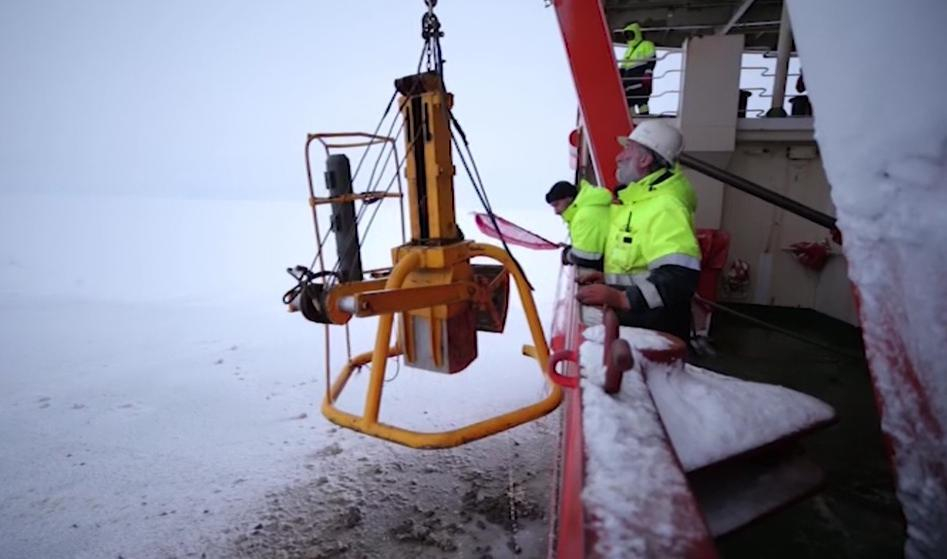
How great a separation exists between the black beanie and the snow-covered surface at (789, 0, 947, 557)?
255cm

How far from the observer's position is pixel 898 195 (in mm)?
751

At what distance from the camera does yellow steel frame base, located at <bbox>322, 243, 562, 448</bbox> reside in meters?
2.19

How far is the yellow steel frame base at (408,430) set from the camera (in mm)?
2191

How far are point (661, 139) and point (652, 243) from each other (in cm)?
54

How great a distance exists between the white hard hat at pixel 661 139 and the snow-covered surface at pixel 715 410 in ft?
3.70

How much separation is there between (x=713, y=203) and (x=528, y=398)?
9.60 feet

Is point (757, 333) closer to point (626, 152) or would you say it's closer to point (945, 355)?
point (626, 152)

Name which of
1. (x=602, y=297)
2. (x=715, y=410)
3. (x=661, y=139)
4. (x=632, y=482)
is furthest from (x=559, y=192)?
(x=632, y=482)

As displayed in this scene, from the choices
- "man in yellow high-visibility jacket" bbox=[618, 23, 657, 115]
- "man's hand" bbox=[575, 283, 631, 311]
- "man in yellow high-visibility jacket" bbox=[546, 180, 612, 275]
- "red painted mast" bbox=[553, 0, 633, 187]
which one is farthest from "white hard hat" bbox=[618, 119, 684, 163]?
"man in yellow high-visibility jacket" bbox=[618, 23, 657, 115]

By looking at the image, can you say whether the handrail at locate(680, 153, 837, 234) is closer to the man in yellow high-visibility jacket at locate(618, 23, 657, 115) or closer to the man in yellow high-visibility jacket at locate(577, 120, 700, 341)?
the man in yellow high-visibility jacket at locate(577, 120, 700, 341)

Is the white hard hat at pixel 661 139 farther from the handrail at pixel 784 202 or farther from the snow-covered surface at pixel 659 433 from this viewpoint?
the snow-covered surface at pixel 659 433

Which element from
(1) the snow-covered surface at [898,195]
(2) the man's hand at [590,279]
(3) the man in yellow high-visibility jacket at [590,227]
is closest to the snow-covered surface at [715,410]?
(1) the snow-covered surface at [898,195]

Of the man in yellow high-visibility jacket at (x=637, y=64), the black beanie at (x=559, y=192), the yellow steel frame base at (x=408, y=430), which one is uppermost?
the man in yellow high-visibility jacket at (x=637, y=64)

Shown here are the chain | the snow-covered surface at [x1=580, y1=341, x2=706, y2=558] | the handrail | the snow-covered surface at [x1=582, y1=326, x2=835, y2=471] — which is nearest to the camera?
the snow-covered surface at [x1=580, y1=341, x2=706, y2=558]
